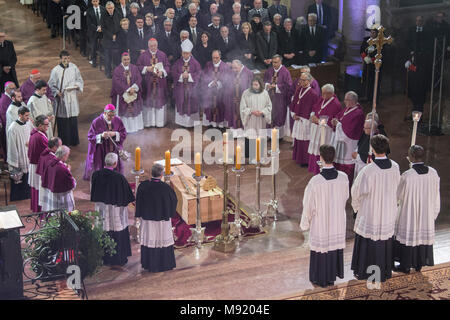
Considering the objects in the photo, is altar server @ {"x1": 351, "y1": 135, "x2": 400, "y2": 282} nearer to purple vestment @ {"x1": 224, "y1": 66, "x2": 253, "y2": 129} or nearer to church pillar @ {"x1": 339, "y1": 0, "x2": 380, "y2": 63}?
purple vestment @ {"x1": 224, "y1": 66, "x2": 253, "y2": 129}

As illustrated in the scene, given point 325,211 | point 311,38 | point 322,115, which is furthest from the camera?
point 311,38

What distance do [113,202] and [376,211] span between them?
10.8 ft

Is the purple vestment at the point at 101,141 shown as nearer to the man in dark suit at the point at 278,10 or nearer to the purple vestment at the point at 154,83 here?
the purple vestment at the point at 154,83

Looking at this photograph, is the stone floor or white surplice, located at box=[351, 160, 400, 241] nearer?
white surplice, located at box=[351, 160, 400, 241]

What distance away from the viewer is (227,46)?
50.0ft

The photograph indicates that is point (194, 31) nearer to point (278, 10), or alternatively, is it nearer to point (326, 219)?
point (278, 10)

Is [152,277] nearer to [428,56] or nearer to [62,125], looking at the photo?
[62,125]

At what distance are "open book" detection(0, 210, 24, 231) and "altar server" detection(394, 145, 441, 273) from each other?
4360 millimetres

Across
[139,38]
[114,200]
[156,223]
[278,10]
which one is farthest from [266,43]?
[156,223]

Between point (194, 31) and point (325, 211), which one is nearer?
point (325, 211)

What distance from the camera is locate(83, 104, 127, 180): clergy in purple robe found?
36.8 ft

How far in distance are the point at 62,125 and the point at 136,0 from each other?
495 centimetres

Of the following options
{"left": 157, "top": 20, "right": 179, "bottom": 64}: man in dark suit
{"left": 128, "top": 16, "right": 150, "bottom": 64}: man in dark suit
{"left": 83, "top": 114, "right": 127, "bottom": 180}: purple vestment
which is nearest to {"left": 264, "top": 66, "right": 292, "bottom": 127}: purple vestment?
{"left": 157, "top": 20, "right": 179, "bottom": 64}: man in dark suit
